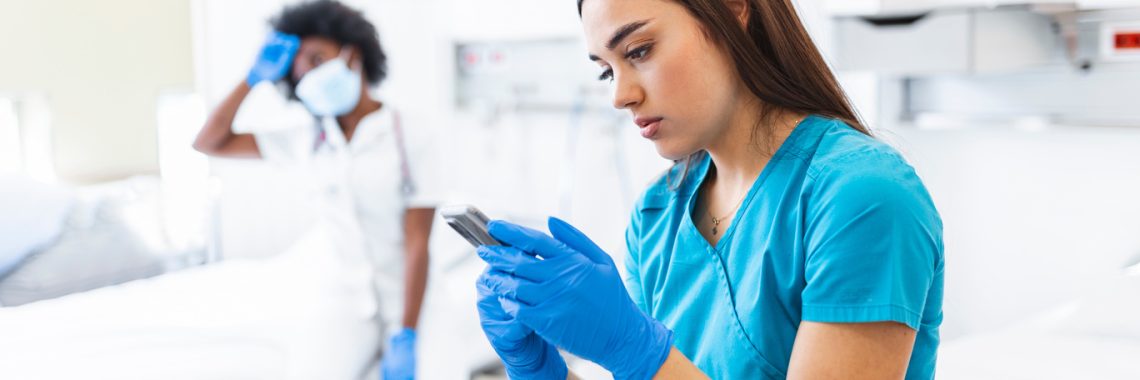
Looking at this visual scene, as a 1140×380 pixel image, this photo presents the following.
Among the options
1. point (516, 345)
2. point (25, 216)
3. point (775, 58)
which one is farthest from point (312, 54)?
point (775, 58)

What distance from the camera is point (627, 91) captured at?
951 millimetres

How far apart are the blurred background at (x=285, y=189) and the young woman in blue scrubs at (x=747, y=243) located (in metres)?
0.46

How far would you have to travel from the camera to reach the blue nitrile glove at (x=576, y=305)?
89 centimetres

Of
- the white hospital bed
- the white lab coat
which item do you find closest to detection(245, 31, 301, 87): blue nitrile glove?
the white lab coat

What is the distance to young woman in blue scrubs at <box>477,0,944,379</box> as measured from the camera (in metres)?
0.83

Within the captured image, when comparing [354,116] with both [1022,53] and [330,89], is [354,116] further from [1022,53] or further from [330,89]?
[1022,53]

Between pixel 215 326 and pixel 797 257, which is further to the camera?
pixel 215 326

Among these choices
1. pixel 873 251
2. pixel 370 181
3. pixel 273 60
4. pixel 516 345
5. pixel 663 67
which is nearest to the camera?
pixel 873 251

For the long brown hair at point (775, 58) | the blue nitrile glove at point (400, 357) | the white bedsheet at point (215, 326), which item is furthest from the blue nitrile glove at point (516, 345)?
the blue nitrile glove at point (400, 357)

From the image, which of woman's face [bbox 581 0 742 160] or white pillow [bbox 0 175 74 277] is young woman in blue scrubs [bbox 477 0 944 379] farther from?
white pillow [bbox 0 175 74 277]

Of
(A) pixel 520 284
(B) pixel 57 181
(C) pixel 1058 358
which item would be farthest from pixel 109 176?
(C) pixel 1058 358

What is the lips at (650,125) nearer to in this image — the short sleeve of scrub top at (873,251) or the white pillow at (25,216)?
the short sleeve of scrub top at (873,251)

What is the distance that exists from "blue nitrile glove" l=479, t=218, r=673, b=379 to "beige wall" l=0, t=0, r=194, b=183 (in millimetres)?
1065

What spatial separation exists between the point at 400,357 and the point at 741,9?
1.41 m
